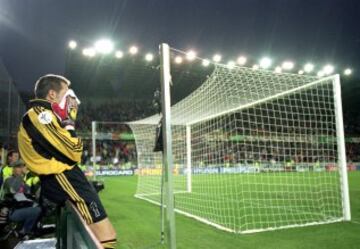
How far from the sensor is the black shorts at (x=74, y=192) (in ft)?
Answer: 7.92

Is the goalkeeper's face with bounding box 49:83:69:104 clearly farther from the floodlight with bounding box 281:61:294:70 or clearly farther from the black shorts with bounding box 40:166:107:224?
the floodlight with bounding box 281:61:294:70

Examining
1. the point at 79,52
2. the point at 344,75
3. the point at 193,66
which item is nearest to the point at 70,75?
the point at 79,52

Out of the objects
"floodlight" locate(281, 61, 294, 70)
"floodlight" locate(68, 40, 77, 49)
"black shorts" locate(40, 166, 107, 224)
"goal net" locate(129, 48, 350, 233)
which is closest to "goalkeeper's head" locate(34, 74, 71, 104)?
"black shorts" locate(40, 166, 107, 224)

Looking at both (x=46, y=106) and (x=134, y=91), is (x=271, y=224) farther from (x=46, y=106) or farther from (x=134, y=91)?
(x=134, y=91)

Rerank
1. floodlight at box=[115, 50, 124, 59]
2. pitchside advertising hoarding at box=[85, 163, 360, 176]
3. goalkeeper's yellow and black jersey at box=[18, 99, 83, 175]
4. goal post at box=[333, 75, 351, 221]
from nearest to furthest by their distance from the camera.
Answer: goalkeeper's yellow and black jersey at box=[18, 99, 83, 175], goal post at box=[333, 75, 351, 221], pitchside advertising hoarding at box=[85, 163, 360, 176], floodlight at box=[115, 50, 124, 59]

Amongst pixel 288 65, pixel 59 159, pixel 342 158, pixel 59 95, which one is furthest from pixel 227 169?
pixel 288 65

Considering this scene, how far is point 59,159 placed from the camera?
240 centimetres

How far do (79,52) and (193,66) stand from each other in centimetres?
783

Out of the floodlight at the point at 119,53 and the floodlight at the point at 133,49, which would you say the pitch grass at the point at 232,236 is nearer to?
the floodlight at the point at 133,49

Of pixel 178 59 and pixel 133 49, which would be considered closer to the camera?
pixel 178 59

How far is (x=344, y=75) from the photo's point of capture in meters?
35.3

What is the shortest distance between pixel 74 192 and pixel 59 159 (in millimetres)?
229

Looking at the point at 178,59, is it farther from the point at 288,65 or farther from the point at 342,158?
the point at 342,158

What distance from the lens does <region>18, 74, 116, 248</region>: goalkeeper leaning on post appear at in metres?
2.37
